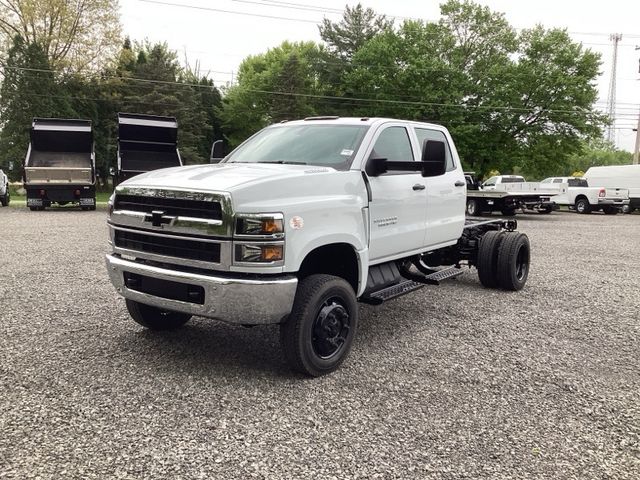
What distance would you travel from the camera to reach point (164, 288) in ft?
13.0

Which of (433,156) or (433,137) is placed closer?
(433,156)

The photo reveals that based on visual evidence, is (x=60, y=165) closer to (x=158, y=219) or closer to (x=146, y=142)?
(x=146, y=142)

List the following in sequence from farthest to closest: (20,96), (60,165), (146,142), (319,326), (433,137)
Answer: (20,96) → (146,142) → (60,165) → (433,137) → (319,326)

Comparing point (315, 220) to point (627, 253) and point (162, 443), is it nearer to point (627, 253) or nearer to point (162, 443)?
point (162, 443)

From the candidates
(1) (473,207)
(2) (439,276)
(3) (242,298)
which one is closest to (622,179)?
(1) (473,207)

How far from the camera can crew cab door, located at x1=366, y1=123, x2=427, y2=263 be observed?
4.77 meters

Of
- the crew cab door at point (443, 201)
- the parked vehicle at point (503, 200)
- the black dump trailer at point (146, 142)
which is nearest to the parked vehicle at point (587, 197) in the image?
the parked vehicle at point (503, 200)

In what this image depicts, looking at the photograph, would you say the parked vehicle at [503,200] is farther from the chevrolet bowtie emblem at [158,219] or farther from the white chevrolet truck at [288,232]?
the chevrolet bowtie emblem at [158,219]

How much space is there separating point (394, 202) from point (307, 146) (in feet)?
3.25

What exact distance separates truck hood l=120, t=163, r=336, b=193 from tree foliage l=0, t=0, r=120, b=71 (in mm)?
39811

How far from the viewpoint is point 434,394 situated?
3879 millimetres

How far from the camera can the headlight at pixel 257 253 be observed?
3.65 m

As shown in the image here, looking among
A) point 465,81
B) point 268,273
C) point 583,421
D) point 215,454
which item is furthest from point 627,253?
point 465,81

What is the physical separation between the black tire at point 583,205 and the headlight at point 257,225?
27.8 metres
